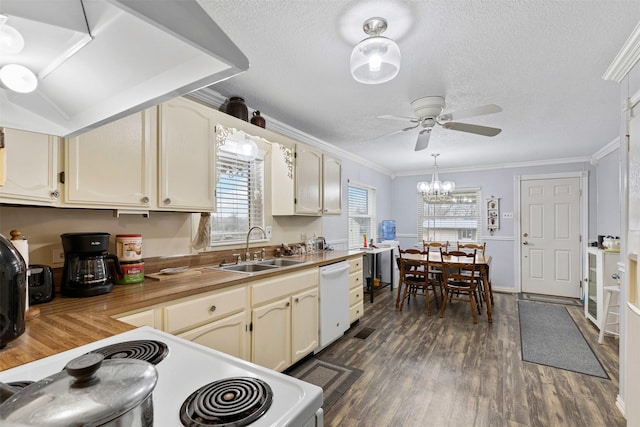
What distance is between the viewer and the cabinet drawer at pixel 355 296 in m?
3.39

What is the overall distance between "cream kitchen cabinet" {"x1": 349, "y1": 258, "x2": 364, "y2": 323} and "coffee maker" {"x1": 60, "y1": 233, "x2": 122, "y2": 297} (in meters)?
2.37

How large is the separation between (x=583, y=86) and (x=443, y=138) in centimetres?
156

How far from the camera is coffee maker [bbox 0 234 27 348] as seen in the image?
93 cm

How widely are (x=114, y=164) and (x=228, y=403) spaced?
60.4 inches

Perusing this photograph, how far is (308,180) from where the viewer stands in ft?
10.7

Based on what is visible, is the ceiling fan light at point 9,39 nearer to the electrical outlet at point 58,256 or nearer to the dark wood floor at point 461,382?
the electrical outlet at point 58,256

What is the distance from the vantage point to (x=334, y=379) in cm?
239

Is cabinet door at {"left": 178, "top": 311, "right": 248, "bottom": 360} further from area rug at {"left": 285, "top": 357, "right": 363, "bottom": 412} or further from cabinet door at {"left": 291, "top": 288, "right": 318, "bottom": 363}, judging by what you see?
area rug at {"left": 285, "top": 357, "right": 363, "bottom": 412}

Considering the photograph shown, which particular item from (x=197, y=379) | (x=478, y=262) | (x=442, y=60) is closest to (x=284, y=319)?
(x=197, y=379)

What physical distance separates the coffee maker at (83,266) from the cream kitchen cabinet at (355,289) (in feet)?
7.78

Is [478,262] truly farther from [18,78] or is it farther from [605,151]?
[18,78]

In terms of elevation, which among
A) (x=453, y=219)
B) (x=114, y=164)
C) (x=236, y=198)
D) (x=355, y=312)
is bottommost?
(x=355, y=312)

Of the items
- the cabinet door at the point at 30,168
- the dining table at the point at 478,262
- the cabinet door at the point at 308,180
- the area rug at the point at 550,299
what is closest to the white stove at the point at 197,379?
the cabinet door at the point at 30,168

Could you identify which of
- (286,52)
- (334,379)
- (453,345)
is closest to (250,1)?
(286,52)
